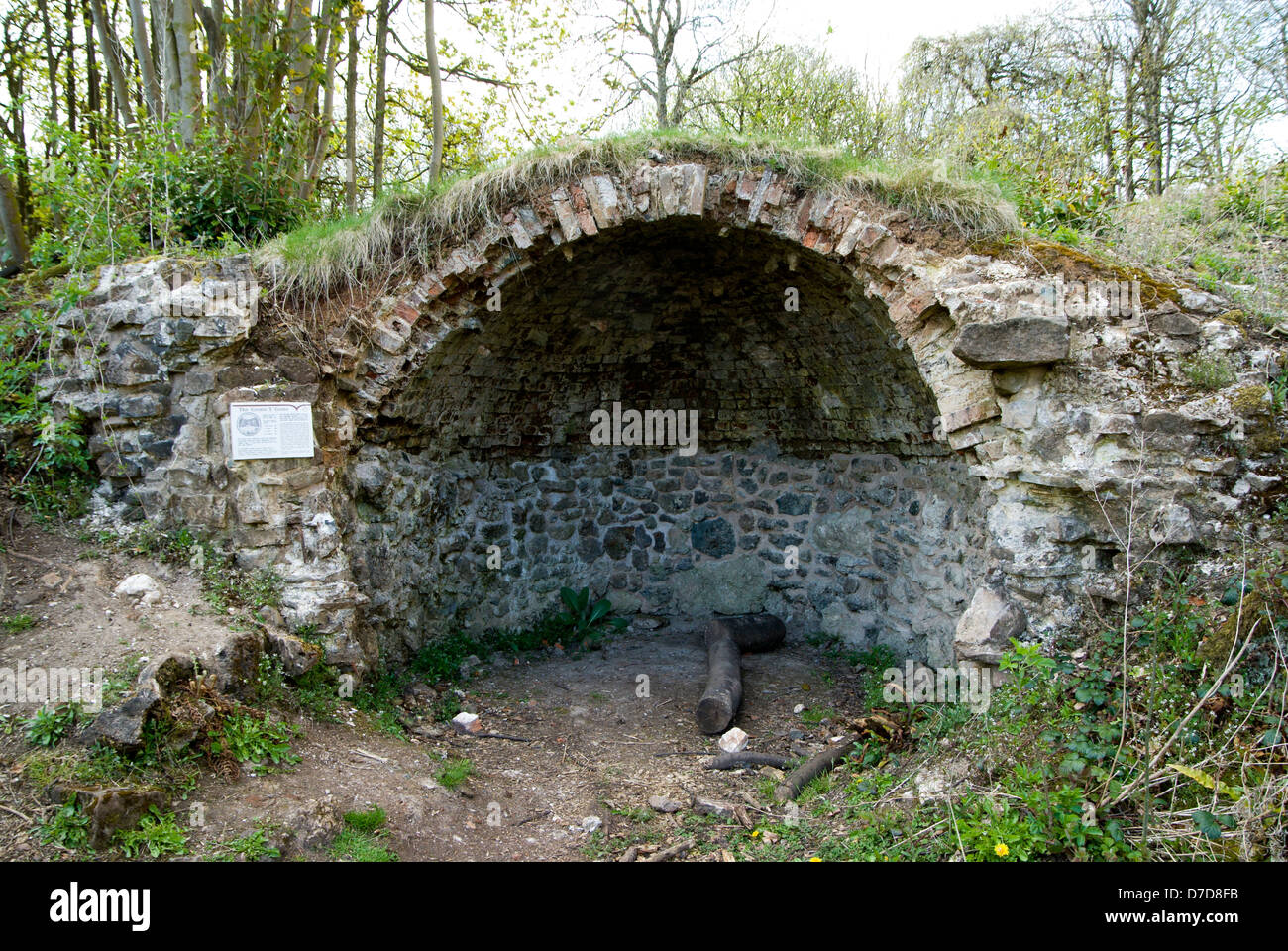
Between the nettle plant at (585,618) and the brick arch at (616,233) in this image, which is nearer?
the brick arch at (616,233)

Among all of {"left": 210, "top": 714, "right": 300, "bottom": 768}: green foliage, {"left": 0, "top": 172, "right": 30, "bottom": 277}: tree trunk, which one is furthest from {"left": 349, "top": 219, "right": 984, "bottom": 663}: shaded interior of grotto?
{"left": 0, "top": 172, "right": 30, "bottom": 277}: tree trunk

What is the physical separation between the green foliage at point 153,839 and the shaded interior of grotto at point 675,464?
6.57 ft

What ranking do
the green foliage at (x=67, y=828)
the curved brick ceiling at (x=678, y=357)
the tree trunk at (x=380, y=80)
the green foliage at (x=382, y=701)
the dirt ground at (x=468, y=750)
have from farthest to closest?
the tree trunk at (x=380, y=80), the curved brick ceiling at (x=678, y=357), the green foliage at (x=382, y=701), the dirt ground at (x=468, y=750), the green foliage at (x=67, y=828)

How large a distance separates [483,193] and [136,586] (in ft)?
10.0

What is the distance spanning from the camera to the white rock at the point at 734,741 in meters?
4.78

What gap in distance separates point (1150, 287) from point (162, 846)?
16.9 ft

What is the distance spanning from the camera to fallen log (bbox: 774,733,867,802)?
410 centimetres

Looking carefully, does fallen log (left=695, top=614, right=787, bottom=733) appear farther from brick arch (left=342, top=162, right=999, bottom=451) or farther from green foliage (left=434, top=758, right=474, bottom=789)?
brick arch (left=342, top=162, right=999, bottom=451)

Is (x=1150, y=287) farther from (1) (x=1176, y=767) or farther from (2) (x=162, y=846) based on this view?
(2) (x=162, y=846)

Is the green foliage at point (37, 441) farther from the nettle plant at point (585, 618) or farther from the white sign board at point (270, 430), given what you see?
the nettle plant at point (585, 618)

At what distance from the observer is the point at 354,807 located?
11.5 ft

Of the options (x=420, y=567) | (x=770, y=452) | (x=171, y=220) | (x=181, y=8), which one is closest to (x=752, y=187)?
→ (x=770, y=452)

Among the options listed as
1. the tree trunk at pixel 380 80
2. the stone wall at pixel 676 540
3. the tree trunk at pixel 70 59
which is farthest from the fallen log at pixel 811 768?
the tree trunk at pixel 70 59

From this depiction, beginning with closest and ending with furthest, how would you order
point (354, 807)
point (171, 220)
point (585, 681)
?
point (354, 807)
point (171, 220)
point (585, 681)
